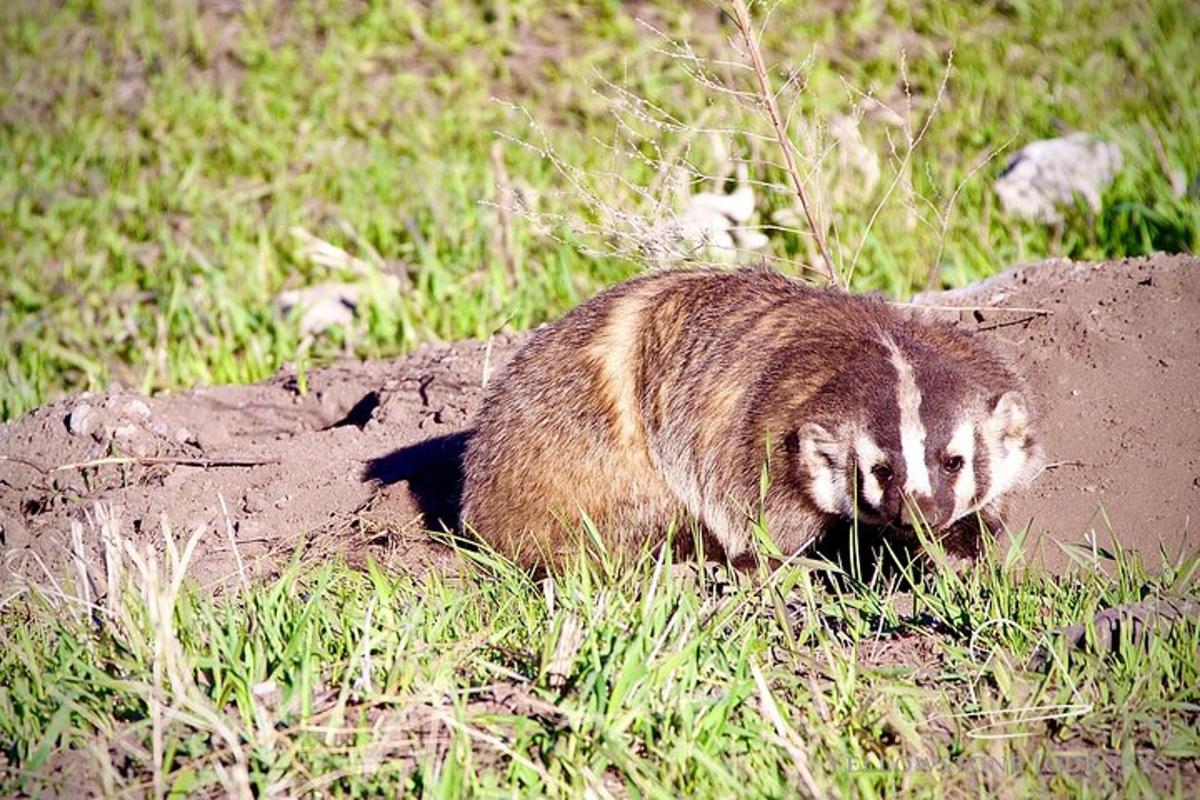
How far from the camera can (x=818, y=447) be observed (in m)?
3.86

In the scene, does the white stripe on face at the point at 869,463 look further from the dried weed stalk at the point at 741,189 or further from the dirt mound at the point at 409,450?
the dried weed stalk at the point at 741,189

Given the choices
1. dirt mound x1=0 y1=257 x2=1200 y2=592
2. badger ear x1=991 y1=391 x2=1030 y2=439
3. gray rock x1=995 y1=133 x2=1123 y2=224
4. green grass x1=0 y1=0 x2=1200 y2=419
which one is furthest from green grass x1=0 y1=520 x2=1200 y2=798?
gray rock x1=995 y1=133 x2=1123 y2=224

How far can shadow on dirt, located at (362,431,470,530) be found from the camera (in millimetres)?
4672

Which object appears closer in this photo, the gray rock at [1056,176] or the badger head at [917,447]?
the badger head at [917,447]

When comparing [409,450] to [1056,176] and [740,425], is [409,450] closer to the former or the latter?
[740,425]

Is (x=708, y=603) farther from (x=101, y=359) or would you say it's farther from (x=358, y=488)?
(x=101, y=359)

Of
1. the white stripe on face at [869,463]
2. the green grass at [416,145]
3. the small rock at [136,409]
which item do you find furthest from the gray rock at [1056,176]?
the small rock at [136,409]

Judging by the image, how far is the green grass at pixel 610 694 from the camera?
2.88 meters

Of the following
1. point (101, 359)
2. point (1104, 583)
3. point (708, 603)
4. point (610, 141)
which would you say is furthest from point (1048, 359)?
point (101, 359)

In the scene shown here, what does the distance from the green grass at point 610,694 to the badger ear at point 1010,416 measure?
0.43 meters

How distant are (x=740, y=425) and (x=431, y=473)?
1181 millimetres

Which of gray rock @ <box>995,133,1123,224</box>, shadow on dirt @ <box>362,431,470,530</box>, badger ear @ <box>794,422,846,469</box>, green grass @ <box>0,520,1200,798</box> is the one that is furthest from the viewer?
gray rock @ <box>995,133,1123,224</box>

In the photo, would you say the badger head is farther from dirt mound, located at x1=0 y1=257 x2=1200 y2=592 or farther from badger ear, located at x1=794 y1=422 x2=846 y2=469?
dirt mound, located at x1=0 y1=257 x2=1200 y2=592

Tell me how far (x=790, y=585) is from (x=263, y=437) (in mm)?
2295
